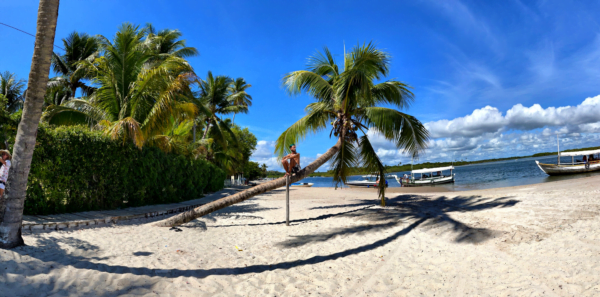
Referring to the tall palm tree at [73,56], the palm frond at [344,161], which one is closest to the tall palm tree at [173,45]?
the tall palm tree at [73,56]

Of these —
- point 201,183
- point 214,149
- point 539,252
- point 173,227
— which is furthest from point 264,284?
point 214,149

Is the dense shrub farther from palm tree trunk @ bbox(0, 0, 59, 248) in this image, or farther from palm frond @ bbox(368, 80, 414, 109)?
palm frond @ bbox(368, 80, 414, 109)

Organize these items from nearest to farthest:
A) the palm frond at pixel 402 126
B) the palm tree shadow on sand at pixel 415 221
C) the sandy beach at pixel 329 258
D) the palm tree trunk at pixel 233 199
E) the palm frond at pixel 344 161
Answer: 1. the sandy beach at pixel 329 258
2. the palm tree shadow on sand at pixel 415 221
3. the palm tree trunk at pixel 233 199
4. the palm frond at pixel 402 126
5. the palm frond at pixel 344 161

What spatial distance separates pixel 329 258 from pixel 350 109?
5866mm

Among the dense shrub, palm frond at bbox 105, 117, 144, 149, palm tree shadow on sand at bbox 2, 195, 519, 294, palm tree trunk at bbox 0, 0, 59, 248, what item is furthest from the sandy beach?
palm frond at bbox 105, 117, 144, 149

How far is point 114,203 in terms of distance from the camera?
9641mm

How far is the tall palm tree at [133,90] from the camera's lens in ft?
32.1

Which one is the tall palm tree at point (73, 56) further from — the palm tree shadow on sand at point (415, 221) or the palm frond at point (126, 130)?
the palm tree shadow on sand at point (415, 221)

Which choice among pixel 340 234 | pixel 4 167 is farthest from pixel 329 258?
pixel 4 167

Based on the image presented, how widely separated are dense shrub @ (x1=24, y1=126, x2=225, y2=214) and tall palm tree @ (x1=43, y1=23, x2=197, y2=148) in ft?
2.62

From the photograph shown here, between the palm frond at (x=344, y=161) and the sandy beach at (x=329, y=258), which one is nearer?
the sandy beach at (x=329, y=258)

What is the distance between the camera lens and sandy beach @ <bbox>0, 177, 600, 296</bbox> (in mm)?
3832

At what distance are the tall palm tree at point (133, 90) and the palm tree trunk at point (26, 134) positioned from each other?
16.3ft

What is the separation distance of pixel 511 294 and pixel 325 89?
24.8ft
